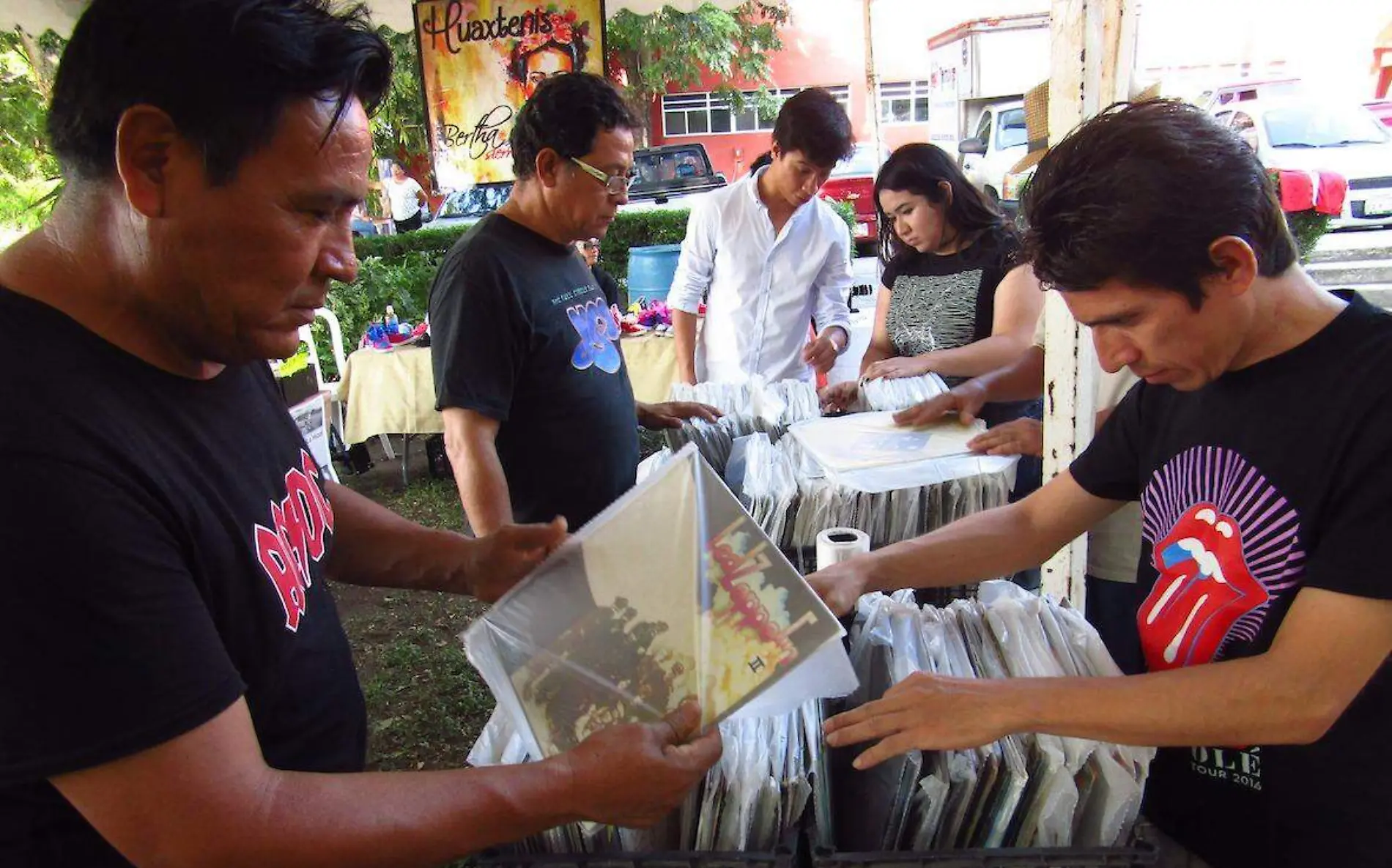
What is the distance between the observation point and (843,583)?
143cm

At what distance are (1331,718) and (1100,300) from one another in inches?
22.7

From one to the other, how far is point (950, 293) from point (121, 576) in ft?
8.77

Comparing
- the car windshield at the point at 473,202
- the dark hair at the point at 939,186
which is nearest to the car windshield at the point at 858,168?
the car windshield at the point at 473,202

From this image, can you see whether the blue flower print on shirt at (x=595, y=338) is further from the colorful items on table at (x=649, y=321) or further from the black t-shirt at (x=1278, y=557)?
the colorful items on table at (x=649, y=321)

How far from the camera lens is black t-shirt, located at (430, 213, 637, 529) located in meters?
2.01

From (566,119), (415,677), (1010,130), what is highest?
(1010,130)

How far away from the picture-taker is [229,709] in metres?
0.81

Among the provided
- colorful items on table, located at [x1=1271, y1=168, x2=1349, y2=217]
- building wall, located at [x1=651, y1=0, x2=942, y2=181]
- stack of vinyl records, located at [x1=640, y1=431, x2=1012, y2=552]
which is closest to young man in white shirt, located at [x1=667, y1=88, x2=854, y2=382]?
stack of vinyl records, located at [x1=640, y1=431, x2=1012, y2=552]

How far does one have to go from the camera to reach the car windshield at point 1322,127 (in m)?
8.75

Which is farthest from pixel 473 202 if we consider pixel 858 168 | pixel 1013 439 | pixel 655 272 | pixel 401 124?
pixel 1013 439

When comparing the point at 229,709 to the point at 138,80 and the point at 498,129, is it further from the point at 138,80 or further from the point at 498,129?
the point at 498,129

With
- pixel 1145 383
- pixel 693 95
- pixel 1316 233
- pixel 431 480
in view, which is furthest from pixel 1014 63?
pixel 1145 383

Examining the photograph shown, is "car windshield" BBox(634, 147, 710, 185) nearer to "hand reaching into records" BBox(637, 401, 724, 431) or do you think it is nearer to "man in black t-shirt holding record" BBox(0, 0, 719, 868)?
"hand reaching into records" BBox(637, 401, 724, 431)

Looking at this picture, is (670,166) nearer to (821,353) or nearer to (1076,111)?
(821,353)
